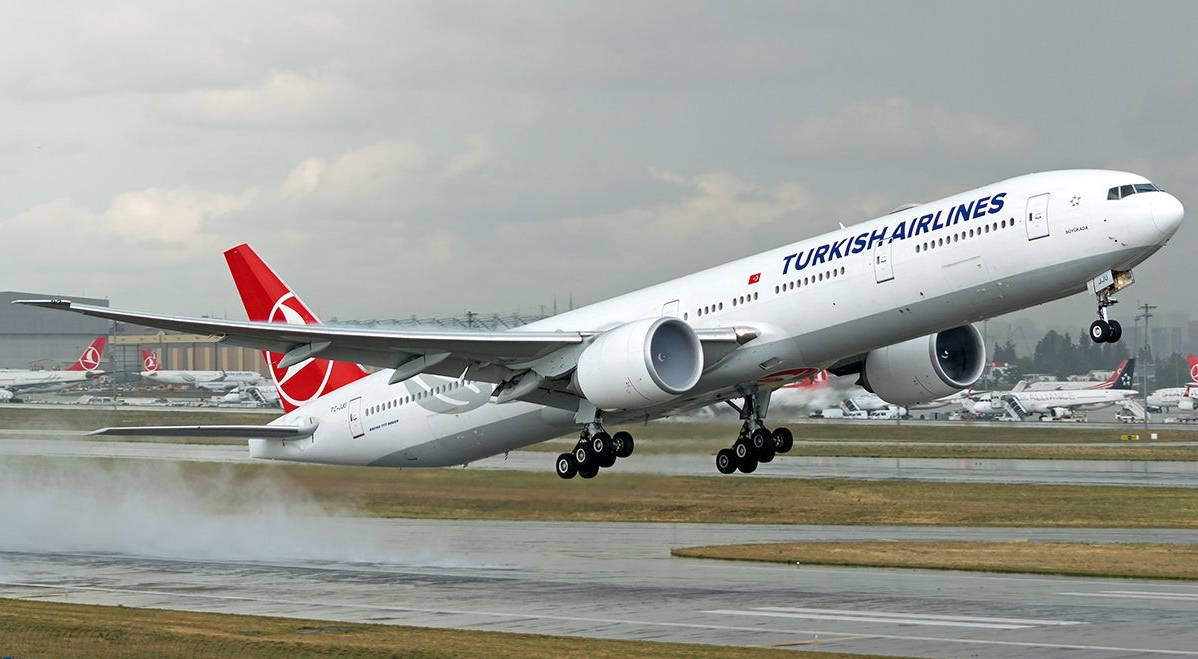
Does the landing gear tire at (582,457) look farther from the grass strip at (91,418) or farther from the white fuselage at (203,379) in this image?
the white fuselage at (203,379)

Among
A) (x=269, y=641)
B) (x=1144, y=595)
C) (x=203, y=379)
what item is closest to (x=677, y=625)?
(x=269, y=641)

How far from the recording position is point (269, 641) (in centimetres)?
3073

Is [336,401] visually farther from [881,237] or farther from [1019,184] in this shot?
[1019,184]

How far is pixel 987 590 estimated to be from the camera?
39.4 metres

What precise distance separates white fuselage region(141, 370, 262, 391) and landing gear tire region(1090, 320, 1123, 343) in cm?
16182

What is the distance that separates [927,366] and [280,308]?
22.8 metres

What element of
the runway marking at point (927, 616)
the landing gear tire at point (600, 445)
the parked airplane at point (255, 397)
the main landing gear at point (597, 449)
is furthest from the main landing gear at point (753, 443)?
the parked airplane at point (255, 397)

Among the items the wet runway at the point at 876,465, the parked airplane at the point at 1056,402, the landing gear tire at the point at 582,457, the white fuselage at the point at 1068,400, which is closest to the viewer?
the landing gear tire at the point at 582,457

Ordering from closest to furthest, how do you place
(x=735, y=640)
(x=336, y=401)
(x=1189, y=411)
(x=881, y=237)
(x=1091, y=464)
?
→ (x=735, y=640)
(x=881, y=237)
(x=336, y=401)
(x=1091, y=464)
(x=1189, y=411)

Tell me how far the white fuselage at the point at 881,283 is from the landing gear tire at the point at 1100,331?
47.0 inches

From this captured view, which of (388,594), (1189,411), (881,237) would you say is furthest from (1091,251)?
(1189,411)

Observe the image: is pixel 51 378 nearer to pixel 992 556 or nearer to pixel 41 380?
pixel 41 380

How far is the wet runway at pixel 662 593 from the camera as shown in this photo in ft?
104

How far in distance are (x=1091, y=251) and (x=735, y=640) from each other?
11357mm
